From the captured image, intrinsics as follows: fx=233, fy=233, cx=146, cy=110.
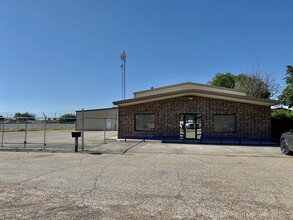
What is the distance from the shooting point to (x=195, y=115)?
1817 centimetres

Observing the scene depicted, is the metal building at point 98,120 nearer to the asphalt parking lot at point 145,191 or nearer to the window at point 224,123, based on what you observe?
the window at point 224,123

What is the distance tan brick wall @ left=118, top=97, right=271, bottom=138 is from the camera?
17328 millimetres

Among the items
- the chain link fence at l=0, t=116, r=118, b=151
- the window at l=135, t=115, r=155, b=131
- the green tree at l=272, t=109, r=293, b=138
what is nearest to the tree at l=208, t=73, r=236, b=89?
the chain link fence at l=0, t=116, r=118, b=151

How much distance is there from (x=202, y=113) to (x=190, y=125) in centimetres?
174

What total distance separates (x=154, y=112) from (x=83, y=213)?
14.4 meters

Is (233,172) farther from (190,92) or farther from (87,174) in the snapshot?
(190,92)

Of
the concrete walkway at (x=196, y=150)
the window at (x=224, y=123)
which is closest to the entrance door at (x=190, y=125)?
the window at (x=224, y=123)

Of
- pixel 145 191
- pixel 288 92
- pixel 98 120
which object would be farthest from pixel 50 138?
pixel 288 92

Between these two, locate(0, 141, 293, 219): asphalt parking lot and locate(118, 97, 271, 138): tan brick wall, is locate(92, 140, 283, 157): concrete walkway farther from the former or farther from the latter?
locate(118, 97, 271, 138): tan brick wall

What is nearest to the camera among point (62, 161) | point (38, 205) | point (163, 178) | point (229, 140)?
point (38, 205)

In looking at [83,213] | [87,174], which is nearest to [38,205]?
[83,213]

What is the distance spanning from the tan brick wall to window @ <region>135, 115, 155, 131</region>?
0.98ft

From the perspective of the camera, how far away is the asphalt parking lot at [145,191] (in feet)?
14.3

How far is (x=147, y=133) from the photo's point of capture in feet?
61.0
